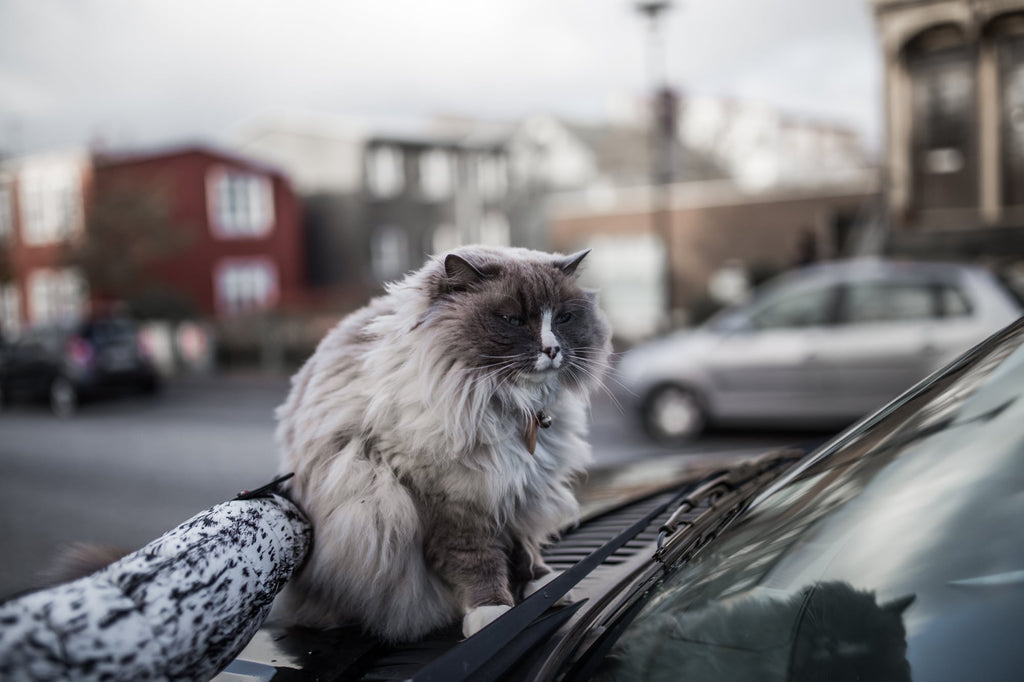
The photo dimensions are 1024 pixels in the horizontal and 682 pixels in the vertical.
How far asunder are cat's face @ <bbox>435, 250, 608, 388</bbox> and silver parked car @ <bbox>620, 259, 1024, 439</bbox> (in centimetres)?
735

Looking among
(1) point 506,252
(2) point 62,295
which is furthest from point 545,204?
(1) point 506,252

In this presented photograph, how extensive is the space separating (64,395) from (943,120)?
761 inches

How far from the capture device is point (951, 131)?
1720 cm

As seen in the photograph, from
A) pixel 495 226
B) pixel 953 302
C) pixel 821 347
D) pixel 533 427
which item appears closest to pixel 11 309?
pixel 495 226

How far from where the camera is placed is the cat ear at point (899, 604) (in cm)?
133

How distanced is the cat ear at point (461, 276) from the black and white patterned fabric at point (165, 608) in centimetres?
69

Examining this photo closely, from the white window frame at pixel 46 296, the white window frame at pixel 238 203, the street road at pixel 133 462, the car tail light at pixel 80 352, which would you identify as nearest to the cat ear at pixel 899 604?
the street road at pixel 133 462

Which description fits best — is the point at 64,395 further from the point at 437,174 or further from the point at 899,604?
the point at 437,174

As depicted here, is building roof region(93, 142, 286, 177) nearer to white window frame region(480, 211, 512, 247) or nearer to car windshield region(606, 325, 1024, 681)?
white window frame region(480, 211, 512, 247)

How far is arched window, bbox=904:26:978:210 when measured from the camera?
16703mm

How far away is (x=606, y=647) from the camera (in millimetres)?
1480

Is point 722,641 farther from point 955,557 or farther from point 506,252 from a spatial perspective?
point 506,252

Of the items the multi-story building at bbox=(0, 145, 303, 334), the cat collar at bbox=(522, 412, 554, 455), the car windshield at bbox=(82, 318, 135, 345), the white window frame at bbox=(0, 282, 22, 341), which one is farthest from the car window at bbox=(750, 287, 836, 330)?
the white window frame at bbox=(0, 282, 22, 341)

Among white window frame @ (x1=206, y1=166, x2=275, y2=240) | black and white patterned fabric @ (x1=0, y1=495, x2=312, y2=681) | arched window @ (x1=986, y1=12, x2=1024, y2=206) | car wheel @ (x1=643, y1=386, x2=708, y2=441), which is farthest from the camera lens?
white window frame @ (x1=206, y1=166, x2=275, y2=240)
